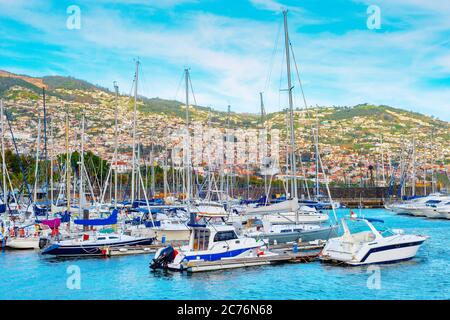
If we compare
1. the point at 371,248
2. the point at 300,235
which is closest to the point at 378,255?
the point at 371,248

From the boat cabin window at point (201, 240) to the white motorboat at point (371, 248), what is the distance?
6255 millimetres

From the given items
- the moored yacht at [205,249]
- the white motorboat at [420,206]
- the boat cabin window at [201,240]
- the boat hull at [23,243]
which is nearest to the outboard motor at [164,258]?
the moored yacht at [205,249]

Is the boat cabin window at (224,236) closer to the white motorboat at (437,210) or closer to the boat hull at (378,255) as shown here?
the boat hull at (378,255)

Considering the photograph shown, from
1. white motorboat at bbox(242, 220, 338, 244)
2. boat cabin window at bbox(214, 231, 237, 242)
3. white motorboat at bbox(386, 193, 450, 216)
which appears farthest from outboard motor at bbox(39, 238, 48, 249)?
white motorboat at bbox(386, 193, 450, 216)

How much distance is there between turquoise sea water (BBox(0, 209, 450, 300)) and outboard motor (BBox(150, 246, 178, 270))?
599 millimetres

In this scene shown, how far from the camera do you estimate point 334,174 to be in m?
142

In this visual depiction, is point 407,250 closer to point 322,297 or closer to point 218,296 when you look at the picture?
point 322,297

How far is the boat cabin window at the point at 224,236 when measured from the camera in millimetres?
27583

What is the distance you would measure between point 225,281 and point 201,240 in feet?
11.7

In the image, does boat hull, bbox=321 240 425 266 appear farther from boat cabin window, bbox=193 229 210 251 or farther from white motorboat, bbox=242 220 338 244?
white motorboat, bbox=242 220 338 244

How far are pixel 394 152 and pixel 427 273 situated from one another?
5995 inches

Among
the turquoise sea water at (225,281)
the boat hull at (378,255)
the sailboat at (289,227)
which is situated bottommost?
the turquoise sea water at (225,281)

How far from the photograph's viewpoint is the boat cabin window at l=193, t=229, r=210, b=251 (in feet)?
90.0

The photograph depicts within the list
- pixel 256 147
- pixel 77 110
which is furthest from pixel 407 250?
pixel 77 110
